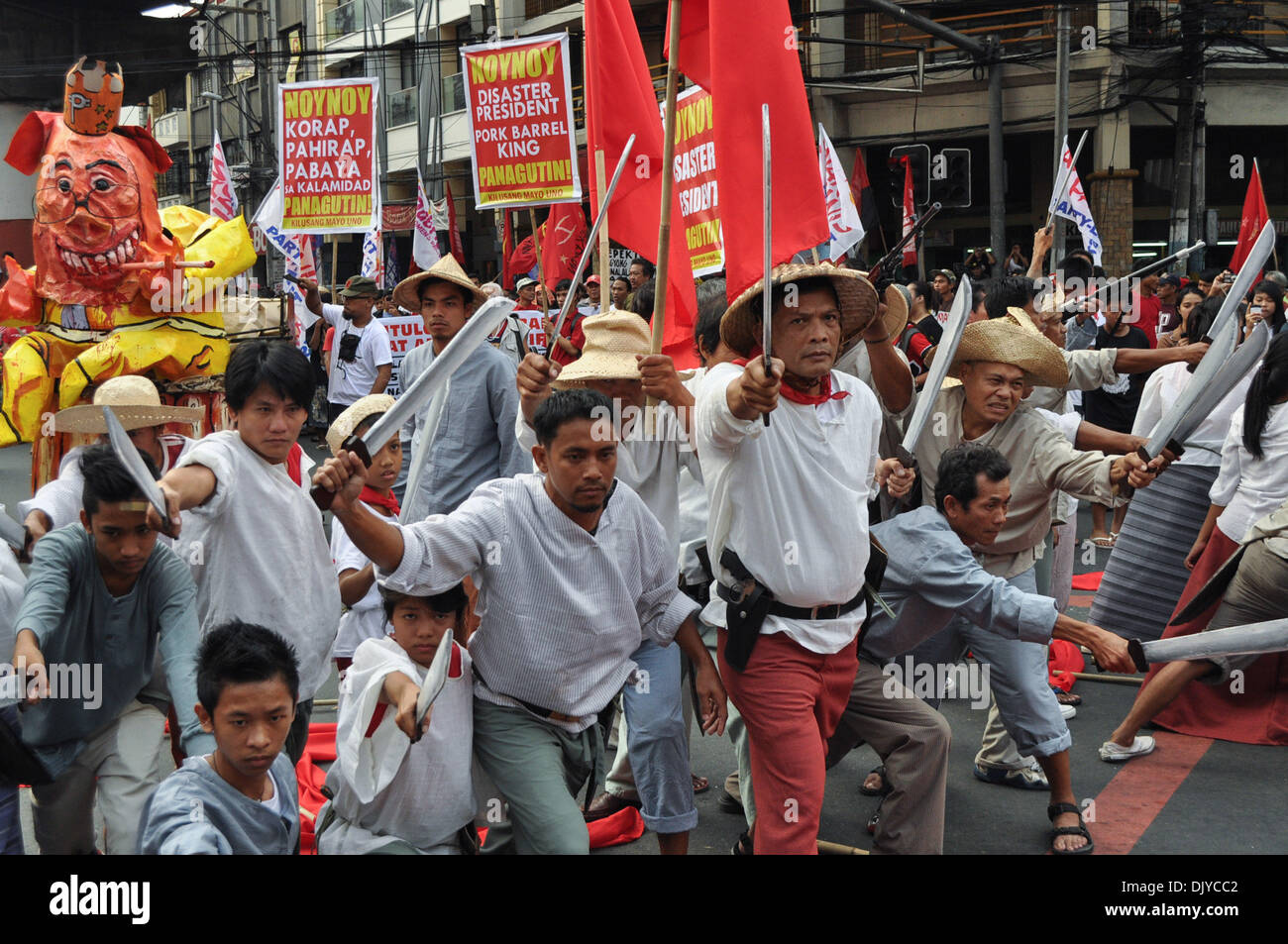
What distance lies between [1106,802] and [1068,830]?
53 cm

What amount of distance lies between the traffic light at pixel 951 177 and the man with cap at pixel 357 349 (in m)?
4.22

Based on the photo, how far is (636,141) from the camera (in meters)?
5.40

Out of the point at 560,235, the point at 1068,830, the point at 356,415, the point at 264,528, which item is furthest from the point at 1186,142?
the point at 264,528

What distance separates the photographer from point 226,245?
22.2 feet

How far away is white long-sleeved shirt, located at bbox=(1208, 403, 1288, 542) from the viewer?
5.46 m

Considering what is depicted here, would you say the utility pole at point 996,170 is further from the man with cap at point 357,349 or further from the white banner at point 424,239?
the man with cap at point 357,349

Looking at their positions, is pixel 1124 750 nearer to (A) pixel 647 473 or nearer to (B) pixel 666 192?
(A) pixel 647 473

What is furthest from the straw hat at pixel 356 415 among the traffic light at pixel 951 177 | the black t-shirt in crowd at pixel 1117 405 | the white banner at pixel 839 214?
the black t-shirt in crowd at pixel 1117 405

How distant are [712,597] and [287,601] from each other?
3.92ft

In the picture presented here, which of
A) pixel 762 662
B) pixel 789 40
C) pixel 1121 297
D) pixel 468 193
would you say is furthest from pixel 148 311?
pixel 468 193

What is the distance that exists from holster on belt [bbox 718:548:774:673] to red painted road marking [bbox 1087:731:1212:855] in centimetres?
170

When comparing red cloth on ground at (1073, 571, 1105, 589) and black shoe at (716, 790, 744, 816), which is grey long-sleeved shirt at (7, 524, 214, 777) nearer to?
black shoe at (716, 790, 744, 816)

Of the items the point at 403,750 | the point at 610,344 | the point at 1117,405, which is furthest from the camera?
the point at 1117,405

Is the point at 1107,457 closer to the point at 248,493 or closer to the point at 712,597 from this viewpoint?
the point at 712,597
